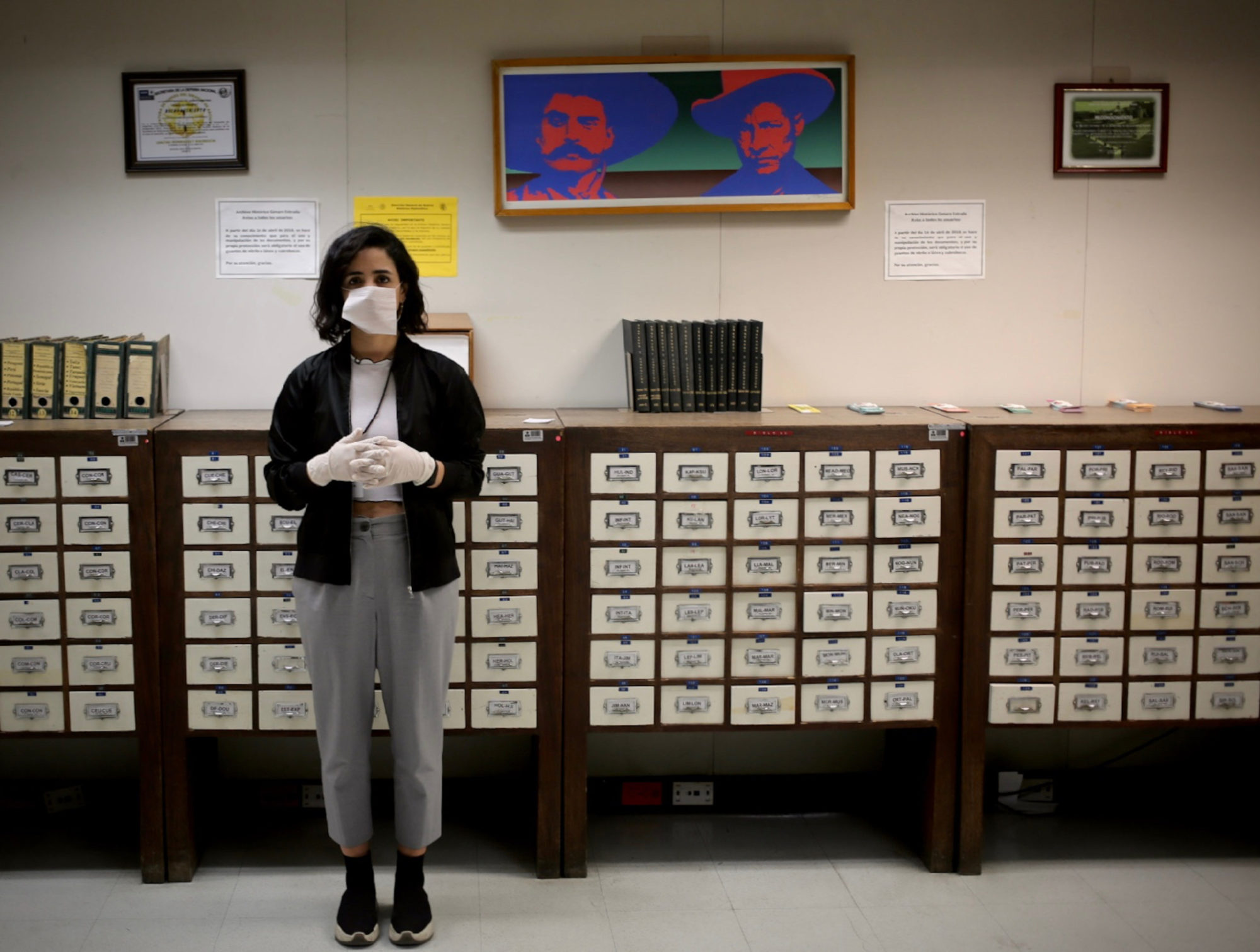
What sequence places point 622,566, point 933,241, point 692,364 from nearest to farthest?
point 622,566 < point 692,364 < point 933,241

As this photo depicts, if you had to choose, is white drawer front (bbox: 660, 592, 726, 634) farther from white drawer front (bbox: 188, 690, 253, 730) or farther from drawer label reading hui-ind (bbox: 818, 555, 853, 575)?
white drawer front (bbox: 188, 690, 253, 730)

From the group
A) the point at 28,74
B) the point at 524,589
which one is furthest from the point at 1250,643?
the point at 28,74

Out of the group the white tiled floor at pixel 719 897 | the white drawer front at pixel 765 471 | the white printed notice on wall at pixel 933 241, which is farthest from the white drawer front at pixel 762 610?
the white printed notice on wall at pixel 933 241

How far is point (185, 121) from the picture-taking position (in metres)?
3.14

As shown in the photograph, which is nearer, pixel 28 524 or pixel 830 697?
pixel 28 524

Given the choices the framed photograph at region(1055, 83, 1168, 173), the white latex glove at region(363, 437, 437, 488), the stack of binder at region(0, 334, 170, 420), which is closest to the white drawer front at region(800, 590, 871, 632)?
the white latex glove at region(363, 437, 437, 488)

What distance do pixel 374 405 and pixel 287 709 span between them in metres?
0.89

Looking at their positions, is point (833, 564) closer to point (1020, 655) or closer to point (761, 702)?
point (761, 702)

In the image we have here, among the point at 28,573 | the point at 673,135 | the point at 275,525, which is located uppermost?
the point at 673,135

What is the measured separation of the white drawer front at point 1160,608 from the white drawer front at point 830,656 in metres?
0.70

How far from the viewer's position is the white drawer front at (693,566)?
2.90m

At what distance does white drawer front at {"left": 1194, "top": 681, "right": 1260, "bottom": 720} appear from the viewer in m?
3.02

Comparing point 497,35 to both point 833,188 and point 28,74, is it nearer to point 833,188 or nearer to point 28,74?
point 833,188

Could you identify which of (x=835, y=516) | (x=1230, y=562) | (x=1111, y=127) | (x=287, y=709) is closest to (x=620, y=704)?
(x=835, y=516)
